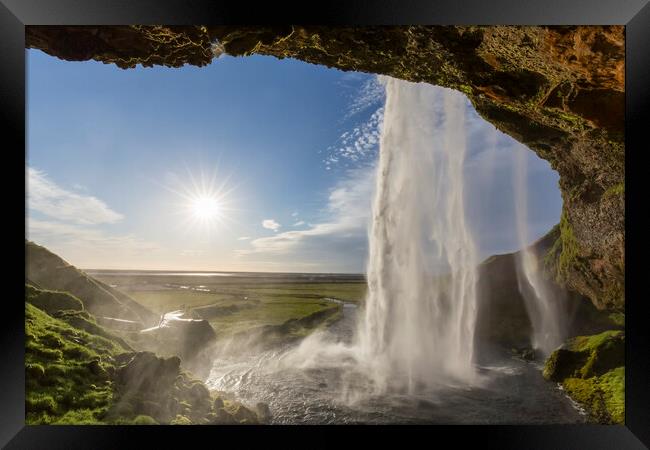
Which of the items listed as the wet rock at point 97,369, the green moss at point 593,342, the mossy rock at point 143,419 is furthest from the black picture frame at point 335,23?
the green moss at point 593,342

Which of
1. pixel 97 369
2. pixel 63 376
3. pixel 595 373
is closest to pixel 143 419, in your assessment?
pixel 97 369

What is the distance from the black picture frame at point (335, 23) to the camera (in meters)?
4.19

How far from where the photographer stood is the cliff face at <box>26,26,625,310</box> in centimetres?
527

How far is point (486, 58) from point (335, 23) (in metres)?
4.27

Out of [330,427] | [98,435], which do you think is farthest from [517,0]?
[98,435]

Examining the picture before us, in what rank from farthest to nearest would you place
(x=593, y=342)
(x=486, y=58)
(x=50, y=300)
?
(x=593, y=342), (x=50, y=300), (x=486, y=58)

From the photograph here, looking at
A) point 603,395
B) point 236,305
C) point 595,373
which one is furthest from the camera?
point 236,305

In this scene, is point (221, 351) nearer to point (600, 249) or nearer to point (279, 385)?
point (279, 385)

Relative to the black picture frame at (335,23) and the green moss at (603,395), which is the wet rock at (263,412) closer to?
the black picture frame at (335,23)

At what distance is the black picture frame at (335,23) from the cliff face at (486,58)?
89 cm

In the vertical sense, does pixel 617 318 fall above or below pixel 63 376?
below

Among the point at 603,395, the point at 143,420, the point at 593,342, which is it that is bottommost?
the point at 603,395

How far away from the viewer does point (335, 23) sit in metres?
4.25

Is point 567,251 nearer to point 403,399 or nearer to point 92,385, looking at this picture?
point 403,399
